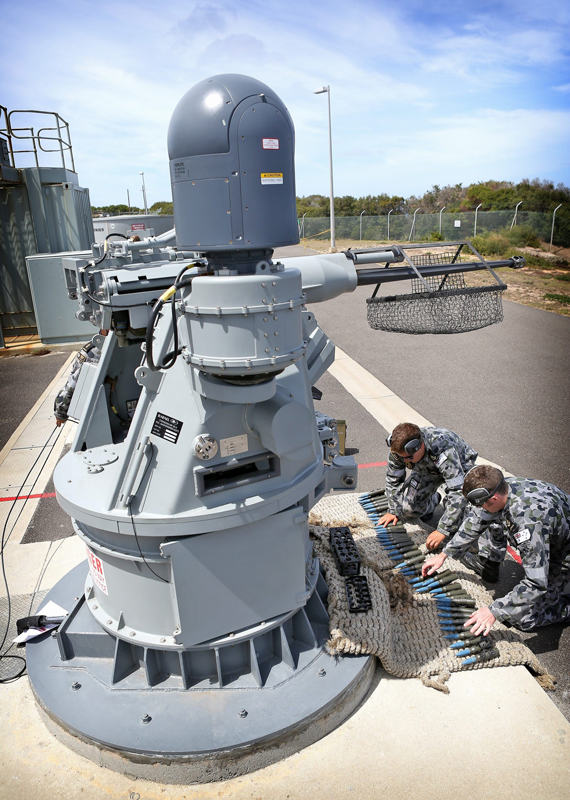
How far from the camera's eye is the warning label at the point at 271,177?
2471 mm

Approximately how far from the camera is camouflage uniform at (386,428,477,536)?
15.3 feet

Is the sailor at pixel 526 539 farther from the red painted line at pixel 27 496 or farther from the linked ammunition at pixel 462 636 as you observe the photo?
the red painted line at pixel 27 496

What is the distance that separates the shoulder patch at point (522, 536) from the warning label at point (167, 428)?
251cm

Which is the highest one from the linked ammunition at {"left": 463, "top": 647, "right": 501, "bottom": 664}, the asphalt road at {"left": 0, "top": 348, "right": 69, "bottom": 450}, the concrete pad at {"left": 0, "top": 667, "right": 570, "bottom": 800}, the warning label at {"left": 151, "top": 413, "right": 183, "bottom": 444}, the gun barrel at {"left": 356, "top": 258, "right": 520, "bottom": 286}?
the gun barrel at {"left": 356, "top": 258, "right": 520, "bottom": 286}

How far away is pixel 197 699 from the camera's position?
327 centimetres

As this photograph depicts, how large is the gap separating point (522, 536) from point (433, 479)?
1.31 metres

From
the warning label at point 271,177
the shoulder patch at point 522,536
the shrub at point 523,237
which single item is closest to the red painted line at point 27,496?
the shoulder patch at point 522,536

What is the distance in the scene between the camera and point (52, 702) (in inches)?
131

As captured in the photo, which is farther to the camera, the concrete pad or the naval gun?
the concrete pad

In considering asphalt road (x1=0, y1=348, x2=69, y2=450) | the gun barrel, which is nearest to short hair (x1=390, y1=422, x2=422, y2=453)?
the gun barrel

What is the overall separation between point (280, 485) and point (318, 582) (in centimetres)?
119

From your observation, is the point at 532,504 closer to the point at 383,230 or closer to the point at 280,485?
the point at 280,485

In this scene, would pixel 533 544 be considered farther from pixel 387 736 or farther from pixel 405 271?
pixel 405 271

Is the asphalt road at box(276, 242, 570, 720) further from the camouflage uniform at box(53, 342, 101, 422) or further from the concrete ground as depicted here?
the camouflage uniform at box(53, 342, 101, 422)
